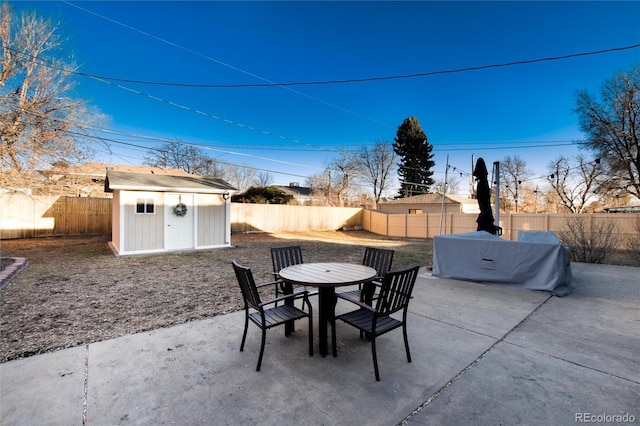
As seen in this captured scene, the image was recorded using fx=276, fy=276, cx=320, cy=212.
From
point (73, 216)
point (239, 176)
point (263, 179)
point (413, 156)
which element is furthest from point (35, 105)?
point (413, 156)

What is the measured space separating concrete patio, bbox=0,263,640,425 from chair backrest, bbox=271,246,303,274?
2.77 feet

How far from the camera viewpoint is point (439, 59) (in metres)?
8.14

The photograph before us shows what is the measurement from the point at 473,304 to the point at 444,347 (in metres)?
1.68

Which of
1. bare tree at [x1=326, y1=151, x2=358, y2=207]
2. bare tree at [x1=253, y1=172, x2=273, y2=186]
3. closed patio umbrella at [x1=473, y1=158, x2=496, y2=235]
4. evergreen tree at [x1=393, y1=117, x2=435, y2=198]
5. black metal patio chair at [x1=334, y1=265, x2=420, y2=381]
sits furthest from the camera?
bare tree at [x1=253, y1=172, x2=273, y2=186]

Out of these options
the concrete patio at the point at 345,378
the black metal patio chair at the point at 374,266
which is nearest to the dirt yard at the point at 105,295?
the concrete patio at the point at 345,378

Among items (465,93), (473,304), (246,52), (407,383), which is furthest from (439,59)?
(407,383)

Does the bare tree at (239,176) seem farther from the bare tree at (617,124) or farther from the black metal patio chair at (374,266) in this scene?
the black metal patio chair at (374,266)

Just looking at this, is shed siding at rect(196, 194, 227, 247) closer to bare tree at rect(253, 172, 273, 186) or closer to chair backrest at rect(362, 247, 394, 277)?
chair backrest at rect(362, 247, 394, 277)

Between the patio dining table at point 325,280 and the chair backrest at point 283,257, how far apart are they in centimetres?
51

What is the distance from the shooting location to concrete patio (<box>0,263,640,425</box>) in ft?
5.71

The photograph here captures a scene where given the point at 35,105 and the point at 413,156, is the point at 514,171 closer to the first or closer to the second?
the point at 413,156

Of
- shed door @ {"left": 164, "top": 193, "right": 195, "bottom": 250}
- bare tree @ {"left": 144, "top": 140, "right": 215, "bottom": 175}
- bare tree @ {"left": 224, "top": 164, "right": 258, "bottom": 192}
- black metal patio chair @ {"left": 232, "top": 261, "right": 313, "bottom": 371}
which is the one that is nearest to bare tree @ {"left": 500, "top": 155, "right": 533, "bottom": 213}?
bare tree @ {"left": 224, "top": 164, "right": 258, "bottom": 192}

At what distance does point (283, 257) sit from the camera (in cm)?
372

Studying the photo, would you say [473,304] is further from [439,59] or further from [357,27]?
[357,27]
